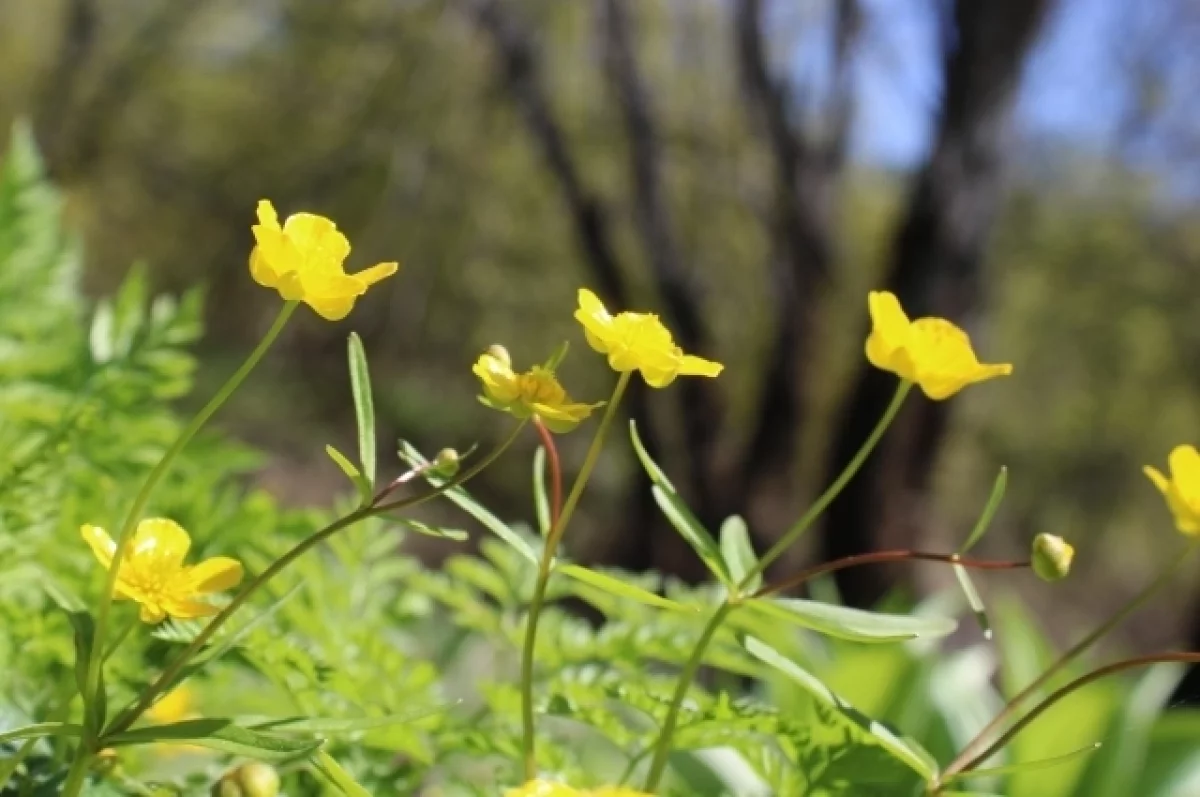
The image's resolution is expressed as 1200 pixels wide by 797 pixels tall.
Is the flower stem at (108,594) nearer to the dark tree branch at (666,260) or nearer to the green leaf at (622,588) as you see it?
the green leaf at (622,588)

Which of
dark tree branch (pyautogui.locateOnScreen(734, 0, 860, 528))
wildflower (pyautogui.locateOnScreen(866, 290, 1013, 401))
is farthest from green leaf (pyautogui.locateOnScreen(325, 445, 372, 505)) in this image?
dark tree branch (pyautogui.locateOnScreen(734, 0, 860, 528))

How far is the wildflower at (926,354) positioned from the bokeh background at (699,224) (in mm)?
1848

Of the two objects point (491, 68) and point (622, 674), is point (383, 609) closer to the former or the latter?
point (622, 674)

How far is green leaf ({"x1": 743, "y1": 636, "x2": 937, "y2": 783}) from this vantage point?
9.7 inches

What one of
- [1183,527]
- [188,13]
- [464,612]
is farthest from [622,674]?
[188,13]

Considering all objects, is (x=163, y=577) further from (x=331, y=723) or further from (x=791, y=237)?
(x=791, y=237)

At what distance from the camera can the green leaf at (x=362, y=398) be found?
25 centimetres

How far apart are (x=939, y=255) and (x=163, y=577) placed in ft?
6.80

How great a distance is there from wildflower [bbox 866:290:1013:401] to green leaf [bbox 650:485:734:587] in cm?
6

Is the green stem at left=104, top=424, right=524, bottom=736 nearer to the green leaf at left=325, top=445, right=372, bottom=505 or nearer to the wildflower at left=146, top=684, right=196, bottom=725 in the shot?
the green leaf at left=325, top=445, right=372, bottom=505

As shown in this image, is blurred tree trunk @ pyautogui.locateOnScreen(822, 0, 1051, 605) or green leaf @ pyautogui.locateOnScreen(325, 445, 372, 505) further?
blurred tree trunk @ pyautogui.locateOnScreen(822, 0, 1051, 605)

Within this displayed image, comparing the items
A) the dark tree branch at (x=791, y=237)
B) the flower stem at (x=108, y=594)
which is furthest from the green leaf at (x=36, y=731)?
the dark tree branch at (x=791, y=237)

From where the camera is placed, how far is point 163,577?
243 millimetres

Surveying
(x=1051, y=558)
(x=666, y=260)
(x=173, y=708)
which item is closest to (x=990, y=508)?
(x=1051, y=558)
